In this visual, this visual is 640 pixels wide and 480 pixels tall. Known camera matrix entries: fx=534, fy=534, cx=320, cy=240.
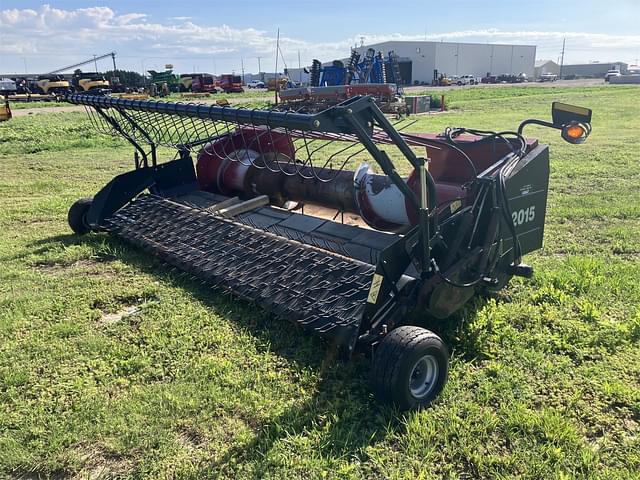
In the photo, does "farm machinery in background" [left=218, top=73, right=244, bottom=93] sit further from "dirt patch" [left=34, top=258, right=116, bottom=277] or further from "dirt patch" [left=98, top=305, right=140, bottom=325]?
"dirt patch" [left=98, top=305, right=140, bottom=325]

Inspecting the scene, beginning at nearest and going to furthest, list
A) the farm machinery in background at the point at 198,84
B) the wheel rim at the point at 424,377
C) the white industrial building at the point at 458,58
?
1. the wheel rim at the point at 424,377
2. the farm machinery in background at the point at 198,84
3. the white industrial building at the point at 458,58

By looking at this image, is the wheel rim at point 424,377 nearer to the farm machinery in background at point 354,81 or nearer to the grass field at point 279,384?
the grass field at point 279,384

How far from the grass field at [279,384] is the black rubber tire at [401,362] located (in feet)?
0.30

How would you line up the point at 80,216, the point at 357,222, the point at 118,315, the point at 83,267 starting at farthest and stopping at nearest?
the point at 80,216 → the point at 357,222 → the point at 83,267 → the point at 118,315

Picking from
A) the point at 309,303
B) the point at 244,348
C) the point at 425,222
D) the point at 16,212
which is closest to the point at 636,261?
the point at 425,222

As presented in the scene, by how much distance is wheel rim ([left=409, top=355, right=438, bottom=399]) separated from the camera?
295 centimetres

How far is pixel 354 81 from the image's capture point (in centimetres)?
2669

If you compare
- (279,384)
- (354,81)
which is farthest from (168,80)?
(279,384)

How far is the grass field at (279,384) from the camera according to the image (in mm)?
2555

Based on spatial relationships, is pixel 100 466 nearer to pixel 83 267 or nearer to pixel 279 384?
pixel 279 384

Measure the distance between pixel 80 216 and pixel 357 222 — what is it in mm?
3027

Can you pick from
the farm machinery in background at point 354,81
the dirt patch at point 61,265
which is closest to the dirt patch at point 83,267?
the dirt patch at point 61,265

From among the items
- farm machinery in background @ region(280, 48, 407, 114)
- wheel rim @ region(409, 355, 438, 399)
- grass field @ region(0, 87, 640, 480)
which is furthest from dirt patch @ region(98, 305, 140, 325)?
farm machinery in background @ region(280, 48, 407, 114)

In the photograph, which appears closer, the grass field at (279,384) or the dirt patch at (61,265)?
the grass field at (279,384)
